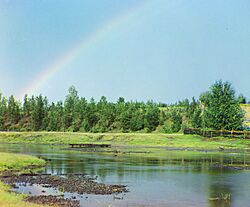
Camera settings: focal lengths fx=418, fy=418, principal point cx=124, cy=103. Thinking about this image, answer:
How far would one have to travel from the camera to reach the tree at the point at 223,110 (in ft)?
354

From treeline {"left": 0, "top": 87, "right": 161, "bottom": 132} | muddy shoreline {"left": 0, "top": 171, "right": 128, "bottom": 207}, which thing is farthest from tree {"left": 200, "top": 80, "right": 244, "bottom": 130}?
muddy shoreline {"left": 0, "top": 171, "right": 128, "bottom": 207}

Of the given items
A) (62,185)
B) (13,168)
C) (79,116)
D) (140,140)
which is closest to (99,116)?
(79,116)

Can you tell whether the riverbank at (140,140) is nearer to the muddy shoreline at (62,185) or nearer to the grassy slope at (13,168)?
the grassy slope at (13,168)

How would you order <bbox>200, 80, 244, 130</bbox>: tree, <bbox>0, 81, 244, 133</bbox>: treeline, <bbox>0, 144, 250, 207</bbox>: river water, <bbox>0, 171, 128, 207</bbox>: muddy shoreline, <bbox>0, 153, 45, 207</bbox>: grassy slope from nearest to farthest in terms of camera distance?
<bbox>0, 153, 45, 207</bbox>: grassy slope
<bbox>0, 171, 128, 207</bbox>: muddy shoreline
<bbox>0, 144, 250, 207</bbox>: river water
<bbox>200, 80, 244, 130</bbox>: tree
<bbox>0, 81, 244, 133</bbox>: treeline

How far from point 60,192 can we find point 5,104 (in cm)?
15837

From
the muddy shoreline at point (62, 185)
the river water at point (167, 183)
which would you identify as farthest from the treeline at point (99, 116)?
the muddy shoreline at point (62, 185)

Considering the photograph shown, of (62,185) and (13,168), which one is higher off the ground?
(13,168)

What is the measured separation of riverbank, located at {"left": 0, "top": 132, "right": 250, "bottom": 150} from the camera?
95000 mm

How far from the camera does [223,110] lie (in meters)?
108

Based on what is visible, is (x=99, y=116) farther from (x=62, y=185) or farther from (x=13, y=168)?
(x=62, y=185)

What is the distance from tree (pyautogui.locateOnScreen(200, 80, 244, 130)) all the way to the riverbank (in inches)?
294

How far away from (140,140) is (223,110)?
2294 cm

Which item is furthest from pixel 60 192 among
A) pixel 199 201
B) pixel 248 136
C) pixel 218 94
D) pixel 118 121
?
pixel 118 121

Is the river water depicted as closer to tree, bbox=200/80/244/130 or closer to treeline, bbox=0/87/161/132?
tree, bbox=200/80/244/130
